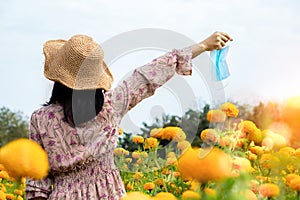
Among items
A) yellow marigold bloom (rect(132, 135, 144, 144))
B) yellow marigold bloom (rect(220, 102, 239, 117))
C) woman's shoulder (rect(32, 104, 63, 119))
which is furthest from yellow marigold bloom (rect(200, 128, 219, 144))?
yellow marigold bloom (rect(132, 135, 144, 144))

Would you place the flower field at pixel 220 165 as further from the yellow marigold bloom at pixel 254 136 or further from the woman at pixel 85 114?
the woman at pixel 85 114

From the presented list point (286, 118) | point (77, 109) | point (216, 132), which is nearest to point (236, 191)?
point (286, 118)

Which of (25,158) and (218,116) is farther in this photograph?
(218,116)

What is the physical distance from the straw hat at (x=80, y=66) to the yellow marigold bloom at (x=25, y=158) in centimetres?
106

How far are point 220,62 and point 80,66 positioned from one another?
528mm

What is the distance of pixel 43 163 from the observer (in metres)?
0.88

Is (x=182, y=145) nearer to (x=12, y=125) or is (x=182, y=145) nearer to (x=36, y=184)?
(x=36, y=184)

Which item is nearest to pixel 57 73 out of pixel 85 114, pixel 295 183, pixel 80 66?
pixel 80 66

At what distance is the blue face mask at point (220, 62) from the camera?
6.75ft

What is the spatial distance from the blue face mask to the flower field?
0.12 metres

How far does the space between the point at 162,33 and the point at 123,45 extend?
0.14 metres

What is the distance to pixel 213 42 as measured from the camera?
6.45 feet

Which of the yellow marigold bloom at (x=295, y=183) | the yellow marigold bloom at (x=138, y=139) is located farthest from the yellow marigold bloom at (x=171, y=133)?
the yellow marigold bloom at (x=295, y=183)

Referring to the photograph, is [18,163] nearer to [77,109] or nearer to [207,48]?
[77,109]
